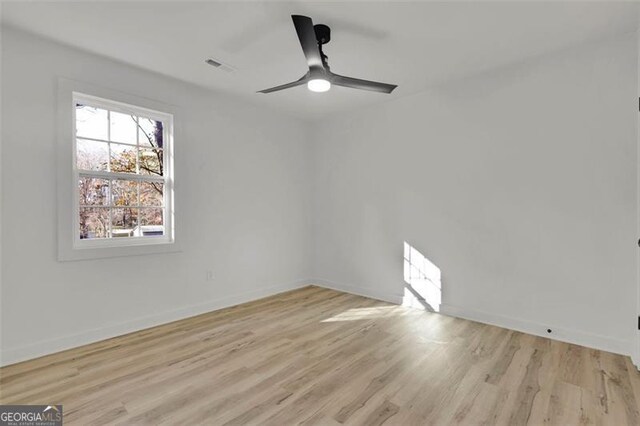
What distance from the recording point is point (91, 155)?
9.85ft

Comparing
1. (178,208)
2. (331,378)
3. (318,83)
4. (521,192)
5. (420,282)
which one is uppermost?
(318,83)

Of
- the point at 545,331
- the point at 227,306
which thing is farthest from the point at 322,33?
the point at 545,331

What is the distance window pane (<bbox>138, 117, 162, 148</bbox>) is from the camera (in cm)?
338

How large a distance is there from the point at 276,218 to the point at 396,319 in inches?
86.3

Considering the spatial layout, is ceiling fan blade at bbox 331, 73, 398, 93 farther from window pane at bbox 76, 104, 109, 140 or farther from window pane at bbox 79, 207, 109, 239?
window pane at bbox 79, 207, 109, 239

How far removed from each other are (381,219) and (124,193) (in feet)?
10.1

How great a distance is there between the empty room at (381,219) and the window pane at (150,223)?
24 mm

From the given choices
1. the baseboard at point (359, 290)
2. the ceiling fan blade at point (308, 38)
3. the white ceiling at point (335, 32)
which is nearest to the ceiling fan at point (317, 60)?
the ceiling fan blade at point (308, 38)

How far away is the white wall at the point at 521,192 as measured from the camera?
2.68 m

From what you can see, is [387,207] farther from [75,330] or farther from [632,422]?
[75,330]

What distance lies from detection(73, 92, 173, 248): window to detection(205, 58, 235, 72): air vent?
31.8 inches

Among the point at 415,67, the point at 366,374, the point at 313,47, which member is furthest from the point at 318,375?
the point at 415,67

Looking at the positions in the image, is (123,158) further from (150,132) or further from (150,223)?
(150,223)

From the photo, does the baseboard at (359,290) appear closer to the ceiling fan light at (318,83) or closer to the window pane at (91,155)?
the ceiling fan light at (318,83)
